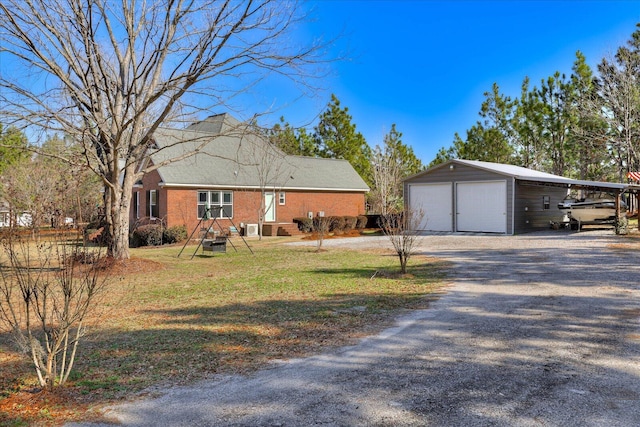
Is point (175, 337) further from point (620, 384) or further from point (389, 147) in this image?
point (389, 147)

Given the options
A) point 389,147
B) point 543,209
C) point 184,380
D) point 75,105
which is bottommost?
point 184,380

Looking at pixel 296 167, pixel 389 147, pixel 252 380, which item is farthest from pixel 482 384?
pixel 389 147

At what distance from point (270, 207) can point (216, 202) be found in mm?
3217

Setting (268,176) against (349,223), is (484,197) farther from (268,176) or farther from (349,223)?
(268,176)

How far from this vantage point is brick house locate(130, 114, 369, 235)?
21.4 metres

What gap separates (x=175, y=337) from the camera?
5.64 metres

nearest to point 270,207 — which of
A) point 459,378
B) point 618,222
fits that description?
point 618,222

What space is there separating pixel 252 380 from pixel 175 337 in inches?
73.8

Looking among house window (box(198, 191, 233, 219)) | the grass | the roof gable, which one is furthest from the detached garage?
the grass

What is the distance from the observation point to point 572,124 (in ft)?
105

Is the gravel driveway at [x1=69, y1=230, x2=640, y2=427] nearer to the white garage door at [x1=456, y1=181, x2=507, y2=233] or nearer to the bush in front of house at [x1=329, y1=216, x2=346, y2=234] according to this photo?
the white garage door at [x1=456, y1=181, x2=507, y2=233]

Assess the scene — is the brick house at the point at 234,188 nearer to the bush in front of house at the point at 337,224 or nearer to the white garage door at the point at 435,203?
the bush in front of house at the point at 337,224

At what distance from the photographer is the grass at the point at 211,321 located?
13.7ft

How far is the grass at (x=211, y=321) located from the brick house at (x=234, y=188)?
367 inches
